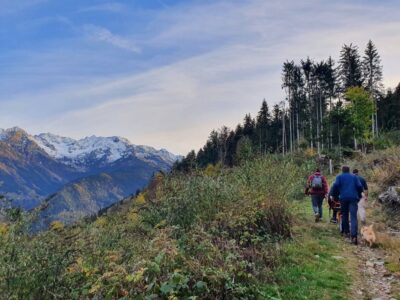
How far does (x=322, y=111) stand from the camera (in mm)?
90500

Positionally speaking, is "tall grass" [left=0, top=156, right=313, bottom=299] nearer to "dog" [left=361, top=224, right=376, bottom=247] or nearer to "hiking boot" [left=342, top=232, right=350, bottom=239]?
"dog" [left=361, top=224, right=376, bottom=247]

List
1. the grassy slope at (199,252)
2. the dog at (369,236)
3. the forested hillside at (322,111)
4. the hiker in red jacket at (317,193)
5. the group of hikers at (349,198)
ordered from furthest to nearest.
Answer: the forested hillside at (322,111) → the hiker in red jacket at (317,193) → the group of hikers at (349,198) → the dog at (369,236) → the grassy slope at (199,252)

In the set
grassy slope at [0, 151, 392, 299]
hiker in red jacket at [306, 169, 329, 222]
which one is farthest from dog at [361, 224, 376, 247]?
hiker in red jacket at [306, 169, 329, 222]

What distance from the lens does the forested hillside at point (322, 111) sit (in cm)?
6266

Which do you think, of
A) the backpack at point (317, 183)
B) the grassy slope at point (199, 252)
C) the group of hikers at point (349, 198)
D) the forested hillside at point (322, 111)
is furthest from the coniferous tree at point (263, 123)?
the grassy slope at point (199, 252)

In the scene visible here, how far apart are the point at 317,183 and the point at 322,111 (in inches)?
3005

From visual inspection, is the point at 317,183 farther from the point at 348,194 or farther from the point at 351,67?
the point at 351,67

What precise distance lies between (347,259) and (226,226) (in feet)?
9.69

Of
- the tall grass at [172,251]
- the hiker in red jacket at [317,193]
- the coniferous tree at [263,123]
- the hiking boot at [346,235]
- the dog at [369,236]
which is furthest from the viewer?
the coniferous tree at [263,123]

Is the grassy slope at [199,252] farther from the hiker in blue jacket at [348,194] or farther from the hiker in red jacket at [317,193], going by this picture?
the hiker in red jacket at [317,193]

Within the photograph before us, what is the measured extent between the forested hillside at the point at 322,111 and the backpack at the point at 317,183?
38.9m

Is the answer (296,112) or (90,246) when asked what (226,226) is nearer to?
(90,246)

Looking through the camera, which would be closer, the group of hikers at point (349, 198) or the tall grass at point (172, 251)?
the tall grass at point (172, 251)

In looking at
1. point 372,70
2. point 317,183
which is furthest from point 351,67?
point 317,183
